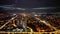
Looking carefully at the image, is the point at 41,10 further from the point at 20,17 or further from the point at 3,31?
the point at 3,31

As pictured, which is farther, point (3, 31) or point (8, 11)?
point (8, 11)

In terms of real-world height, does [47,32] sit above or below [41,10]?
below

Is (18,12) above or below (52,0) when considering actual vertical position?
below

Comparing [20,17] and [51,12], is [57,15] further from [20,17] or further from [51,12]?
[20,17]

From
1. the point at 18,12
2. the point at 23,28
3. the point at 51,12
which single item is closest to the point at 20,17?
the point at 18,12

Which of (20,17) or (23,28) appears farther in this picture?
(20,17)

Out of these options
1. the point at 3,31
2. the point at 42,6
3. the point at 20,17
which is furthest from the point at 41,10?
the point at 3,31

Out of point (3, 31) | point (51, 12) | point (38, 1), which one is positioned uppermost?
point (38, 1)
